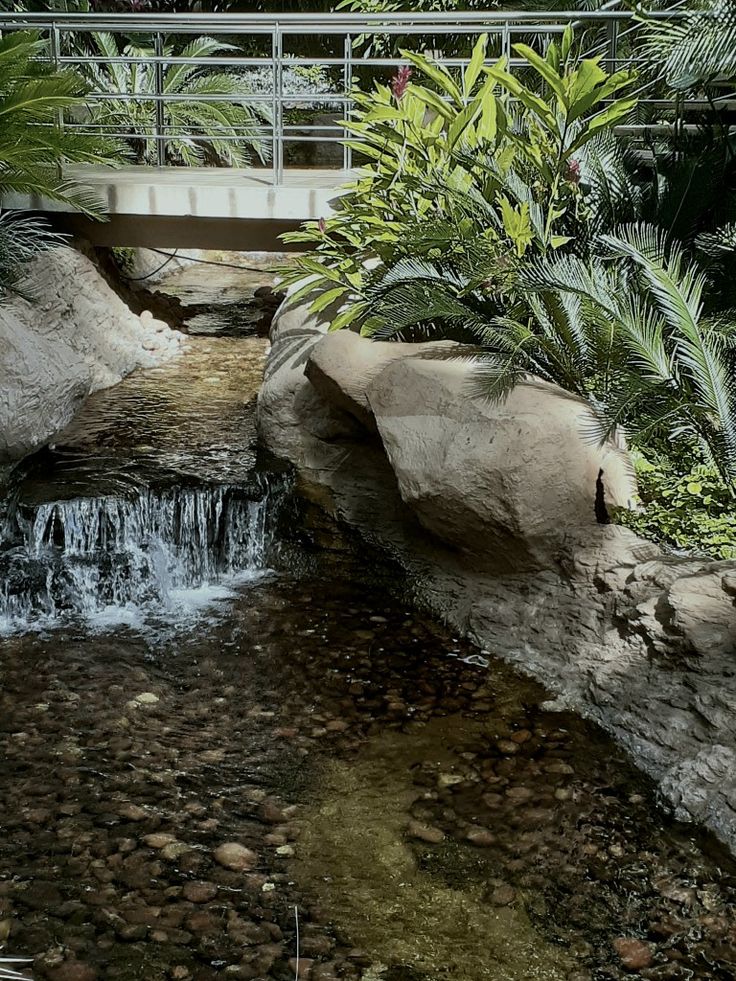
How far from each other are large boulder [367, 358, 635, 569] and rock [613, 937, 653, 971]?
6.83 ft

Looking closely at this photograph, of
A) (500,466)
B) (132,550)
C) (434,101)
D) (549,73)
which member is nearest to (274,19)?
(434,101)

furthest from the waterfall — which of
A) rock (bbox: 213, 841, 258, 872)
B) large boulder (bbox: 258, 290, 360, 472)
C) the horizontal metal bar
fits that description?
the horizontal metal bar

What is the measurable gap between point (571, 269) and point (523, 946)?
10.7ft

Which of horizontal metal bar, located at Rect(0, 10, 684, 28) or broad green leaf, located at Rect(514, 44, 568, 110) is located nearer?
broad green leaf, located at Rect(514, 44, 568, 110)

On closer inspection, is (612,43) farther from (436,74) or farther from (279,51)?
(279,51)

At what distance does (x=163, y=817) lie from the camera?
4.04 meters

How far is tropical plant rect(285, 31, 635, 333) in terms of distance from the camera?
588 cm

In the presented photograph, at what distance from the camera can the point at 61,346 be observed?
25.3 feet

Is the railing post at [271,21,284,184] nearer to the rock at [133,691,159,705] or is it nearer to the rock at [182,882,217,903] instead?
the rock at [133,691,159,705]

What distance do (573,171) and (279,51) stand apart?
9.67ft

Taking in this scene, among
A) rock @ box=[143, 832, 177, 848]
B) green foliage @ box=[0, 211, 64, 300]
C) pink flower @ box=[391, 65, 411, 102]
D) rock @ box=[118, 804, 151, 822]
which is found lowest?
rock @ box=[143, 832, 177, 848]

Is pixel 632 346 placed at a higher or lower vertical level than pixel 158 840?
higher

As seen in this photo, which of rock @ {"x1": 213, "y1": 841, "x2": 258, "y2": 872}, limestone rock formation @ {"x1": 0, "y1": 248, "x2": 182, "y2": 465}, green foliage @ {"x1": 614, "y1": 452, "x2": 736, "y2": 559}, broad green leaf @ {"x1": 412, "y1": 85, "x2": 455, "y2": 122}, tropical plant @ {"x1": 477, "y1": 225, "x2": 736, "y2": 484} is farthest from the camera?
limestone rock formation @ {"x1": 0, "y1": 248, "x2": 182, "y2": 465}

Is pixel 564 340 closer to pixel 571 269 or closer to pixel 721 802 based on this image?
pixel 571 269
